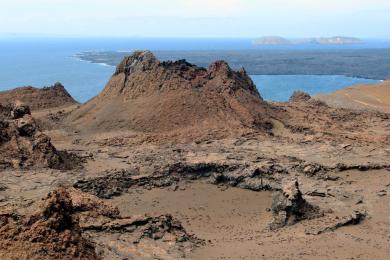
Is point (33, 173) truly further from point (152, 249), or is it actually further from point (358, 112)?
point (358, 112)

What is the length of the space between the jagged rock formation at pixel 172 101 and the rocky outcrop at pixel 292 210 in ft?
36.6

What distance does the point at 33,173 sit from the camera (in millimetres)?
22750

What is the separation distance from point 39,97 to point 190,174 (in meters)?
22.0

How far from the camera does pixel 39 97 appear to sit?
137ft

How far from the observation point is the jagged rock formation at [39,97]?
40750 millimetres

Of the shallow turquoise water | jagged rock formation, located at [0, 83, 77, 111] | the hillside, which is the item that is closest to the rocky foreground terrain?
jagged rock formation, located at [0, 83, 77, 111]

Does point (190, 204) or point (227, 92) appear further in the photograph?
point (227, 92)

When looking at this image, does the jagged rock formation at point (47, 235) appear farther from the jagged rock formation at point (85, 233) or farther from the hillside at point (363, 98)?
the hillside at point (363, 98)

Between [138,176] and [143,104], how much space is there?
393 inches

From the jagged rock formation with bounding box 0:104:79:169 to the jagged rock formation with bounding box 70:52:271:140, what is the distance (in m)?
6.67

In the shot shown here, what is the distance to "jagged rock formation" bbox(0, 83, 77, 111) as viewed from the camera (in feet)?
134

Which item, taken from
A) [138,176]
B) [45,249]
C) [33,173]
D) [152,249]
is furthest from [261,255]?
[33,173]

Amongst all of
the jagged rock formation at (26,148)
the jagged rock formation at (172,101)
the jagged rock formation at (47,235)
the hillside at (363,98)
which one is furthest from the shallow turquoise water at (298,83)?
the jagged rock formation at (47,235)

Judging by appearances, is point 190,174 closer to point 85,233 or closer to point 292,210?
point 292,210
